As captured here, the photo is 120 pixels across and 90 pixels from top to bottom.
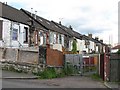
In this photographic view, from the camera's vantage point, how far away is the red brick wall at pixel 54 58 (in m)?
29.0

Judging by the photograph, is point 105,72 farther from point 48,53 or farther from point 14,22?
point 14,22

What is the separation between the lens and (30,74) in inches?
1028

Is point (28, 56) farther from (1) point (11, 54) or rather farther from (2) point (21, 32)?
(2) point (21, 32)

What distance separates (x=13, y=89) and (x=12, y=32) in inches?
878

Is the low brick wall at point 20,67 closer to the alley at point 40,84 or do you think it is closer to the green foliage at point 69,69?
the alley at point 40,84

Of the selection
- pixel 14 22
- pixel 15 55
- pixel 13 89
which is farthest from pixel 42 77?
pixel 14 22

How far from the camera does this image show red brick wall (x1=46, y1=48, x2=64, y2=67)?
95.1 ft

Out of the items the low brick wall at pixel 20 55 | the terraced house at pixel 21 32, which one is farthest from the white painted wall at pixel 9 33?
the low brick wall at pixel 20 55

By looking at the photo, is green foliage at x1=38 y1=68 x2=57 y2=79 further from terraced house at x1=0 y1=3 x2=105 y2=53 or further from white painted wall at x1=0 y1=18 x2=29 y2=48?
white painted wall at x1=0 y1=18 x2=29 y2=48

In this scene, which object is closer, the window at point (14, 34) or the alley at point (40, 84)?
the alley at point (40, 84)

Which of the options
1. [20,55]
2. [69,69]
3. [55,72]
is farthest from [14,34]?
[55,72]

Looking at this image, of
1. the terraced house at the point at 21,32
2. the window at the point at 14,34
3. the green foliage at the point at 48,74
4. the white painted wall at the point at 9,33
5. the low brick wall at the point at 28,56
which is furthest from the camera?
the window at the point at 14,34

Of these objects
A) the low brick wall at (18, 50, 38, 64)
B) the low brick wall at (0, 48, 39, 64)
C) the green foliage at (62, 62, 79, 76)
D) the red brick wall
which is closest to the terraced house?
the red brick wall

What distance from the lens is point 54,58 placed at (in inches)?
1209
